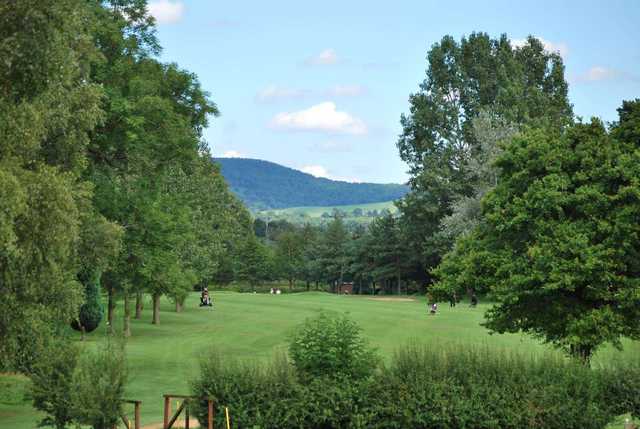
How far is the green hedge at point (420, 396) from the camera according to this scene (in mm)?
23969

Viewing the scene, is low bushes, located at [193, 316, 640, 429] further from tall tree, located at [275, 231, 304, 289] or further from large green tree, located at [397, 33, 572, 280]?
tall tree, located at [275, 231, 304, 289]

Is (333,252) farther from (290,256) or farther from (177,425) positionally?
(177,425)

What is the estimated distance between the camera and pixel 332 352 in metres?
24.1

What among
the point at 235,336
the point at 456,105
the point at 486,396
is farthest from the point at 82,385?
the point at 456,105

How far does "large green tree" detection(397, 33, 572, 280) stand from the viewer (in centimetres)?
8669

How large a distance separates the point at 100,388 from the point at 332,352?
Answer: 18.9ft

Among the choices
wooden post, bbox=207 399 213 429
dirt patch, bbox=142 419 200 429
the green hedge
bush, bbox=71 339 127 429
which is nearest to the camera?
bush, bbox=71 339 127 429

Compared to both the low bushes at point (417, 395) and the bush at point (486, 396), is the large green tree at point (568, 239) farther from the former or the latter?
the low bushes at point (417, 395)

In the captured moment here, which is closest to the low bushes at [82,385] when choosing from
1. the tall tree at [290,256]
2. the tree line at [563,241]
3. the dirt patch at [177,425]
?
the dirt patch at [177,425]

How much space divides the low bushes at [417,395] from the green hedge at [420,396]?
0.03 metres

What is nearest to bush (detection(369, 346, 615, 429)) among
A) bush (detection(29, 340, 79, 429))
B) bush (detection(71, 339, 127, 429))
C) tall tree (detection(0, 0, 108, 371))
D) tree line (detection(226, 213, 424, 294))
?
bush (detection(71, 339, 127, 429))

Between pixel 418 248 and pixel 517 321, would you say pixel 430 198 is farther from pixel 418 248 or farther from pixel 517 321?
pixel 517 321

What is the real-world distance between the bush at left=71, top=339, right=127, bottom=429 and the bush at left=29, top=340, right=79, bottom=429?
50 cm

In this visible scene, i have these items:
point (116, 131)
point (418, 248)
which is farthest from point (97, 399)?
point (418, 248)
